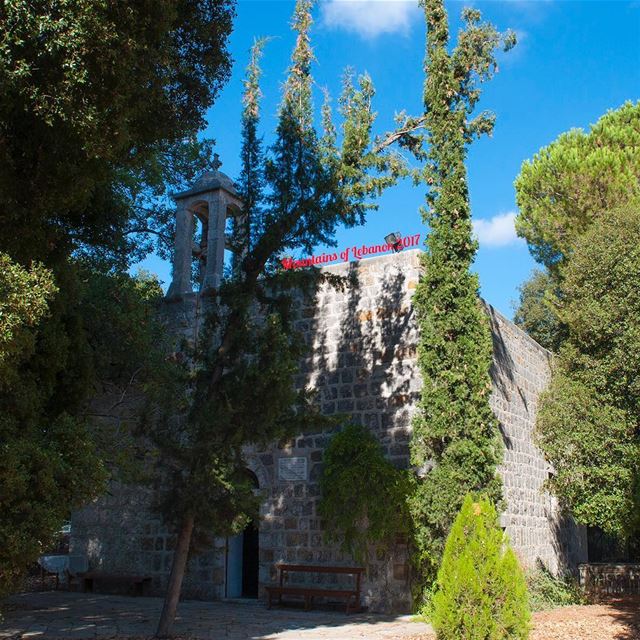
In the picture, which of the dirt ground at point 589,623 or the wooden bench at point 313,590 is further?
the wooden bench at point 313,590

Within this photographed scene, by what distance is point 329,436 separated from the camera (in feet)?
33.6

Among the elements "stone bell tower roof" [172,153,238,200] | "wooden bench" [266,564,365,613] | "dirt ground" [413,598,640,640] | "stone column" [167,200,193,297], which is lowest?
"dirt ground" [413,598,640,640]

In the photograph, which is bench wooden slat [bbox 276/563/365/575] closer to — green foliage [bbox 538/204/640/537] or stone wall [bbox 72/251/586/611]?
stone wall [bbox 72/251/586/611]

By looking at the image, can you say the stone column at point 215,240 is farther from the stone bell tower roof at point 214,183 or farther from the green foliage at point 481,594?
the green foliage at point 481,594

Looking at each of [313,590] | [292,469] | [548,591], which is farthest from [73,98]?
[548,591]

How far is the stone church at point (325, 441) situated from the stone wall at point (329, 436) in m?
0.02

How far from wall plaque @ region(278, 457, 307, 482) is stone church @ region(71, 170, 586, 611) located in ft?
0.05

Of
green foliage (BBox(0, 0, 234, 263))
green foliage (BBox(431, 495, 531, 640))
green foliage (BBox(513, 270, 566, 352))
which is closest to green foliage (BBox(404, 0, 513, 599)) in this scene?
green foliage (BBox(431, 495, 531, 640))

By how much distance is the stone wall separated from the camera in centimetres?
984

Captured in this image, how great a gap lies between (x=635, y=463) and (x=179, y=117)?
28.2 ft

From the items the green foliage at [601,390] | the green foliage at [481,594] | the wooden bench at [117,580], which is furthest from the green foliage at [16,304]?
the green foliage at [601,390]

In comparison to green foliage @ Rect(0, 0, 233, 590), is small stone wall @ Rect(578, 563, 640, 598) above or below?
below

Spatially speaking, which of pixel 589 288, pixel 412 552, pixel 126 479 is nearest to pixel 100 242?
pixel 126 479

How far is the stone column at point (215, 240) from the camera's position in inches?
454
